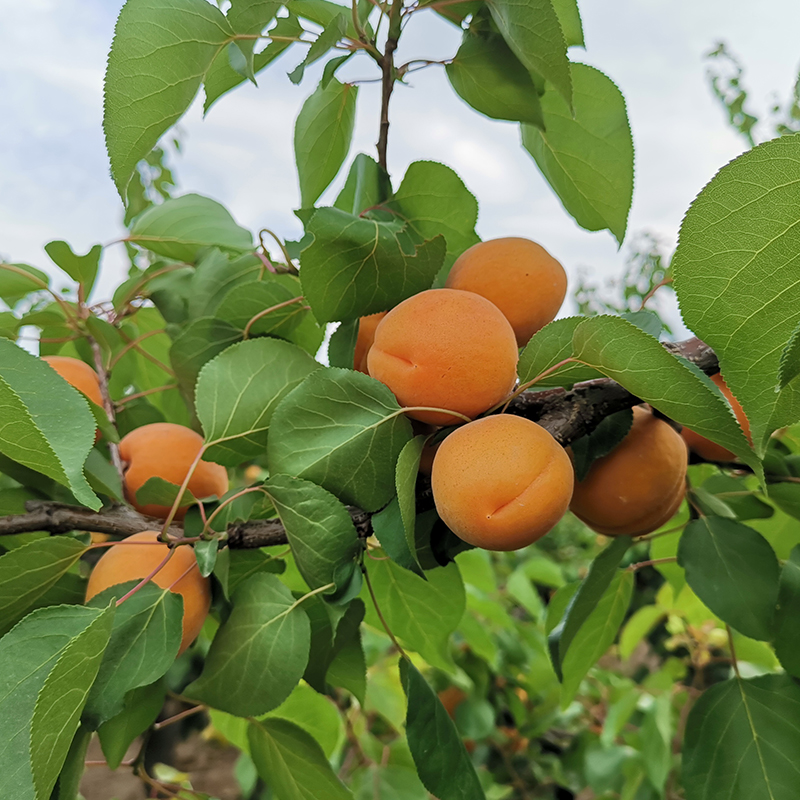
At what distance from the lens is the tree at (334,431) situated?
12.4 inches

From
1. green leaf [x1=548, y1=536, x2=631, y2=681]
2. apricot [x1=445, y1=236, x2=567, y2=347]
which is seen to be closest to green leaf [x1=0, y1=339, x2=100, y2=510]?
apricot [x1=445, y1=236, x2=567, y2=347]

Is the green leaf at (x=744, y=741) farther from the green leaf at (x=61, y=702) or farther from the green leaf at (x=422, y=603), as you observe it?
the green leaf at (x=61, y=702)

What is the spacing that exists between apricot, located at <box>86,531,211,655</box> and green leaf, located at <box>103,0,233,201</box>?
0.22 meters

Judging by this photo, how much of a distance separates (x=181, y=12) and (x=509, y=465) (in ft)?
1.14

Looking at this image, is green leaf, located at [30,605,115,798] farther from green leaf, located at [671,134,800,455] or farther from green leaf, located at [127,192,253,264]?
green leaf, located at [127,192,253,264]

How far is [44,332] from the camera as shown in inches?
26.0

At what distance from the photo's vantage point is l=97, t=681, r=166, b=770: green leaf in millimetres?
408

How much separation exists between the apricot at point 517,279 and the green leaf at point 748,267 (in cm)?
17

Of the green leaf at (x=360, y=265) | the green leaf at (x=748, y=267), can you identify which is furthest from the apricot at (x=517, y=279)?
the green leaf at (x=748, y=267)

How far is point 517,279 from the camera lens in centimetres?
44

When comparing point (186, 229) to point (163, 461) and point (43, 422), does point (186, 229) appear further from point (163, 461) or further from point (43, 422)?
point (43, 422)

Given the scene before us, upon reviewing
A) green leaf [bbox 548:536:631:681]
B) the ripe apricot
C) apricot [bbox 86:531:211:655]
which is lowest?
green leaf [bbox 548:536:631:681]

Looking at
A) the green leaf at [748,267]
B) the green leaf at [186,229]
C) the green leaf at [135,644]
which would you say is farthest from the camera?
the green leaf at [186,229]

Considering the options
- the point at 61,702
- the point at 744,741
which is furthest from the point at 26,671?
the point at 744,741
